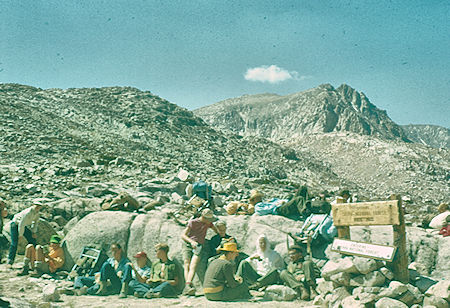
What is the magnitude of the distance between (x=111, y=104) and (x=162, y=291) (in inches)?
1563

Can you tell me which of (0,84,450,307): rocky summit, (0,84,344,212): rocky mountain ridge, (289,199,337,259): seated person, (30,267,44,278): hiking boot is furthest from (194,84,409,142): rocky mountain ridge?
(30,267,44,278): hiking boot

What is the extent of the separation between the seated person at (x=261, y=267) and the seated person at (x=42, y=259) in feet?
14.9

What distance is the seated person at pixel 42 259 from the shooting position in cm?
865

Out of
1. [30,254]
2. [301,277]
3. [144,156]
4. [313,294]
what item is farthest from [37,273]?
[144,156]

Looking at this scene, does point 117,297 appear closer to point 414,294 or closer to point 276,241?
point 276,241

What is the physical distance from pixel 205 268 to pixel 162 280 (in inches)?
38.4

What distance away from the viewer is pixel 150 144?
3512 cm

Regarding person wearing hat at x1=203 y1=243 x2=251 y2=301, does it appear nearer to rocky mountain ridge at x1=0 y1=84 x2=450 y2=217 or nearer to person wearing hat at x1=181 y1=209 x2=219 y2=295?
person wearing hat at x1=181 y1=209 x2=219 y2=295

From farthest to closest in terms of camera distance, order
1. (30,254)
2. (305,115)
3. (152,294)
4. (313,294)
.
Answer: (305,115) < (30,254) < (152,294) < (313,294)

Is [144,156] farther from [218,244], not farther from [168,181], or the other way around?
[218,244]

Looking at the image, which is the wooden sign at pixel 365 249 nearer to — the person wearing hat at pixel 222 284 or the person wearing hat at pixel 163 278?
the person wearing hat at pixel 222 284

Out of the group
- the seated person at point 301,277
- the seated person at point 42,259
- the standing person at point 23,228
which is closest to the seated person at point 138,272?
the seated person at point 42,259

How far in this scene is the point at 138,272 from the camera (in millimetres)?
8195

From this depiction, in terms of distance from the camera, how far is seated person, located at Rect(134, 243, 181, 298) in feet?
24.6
